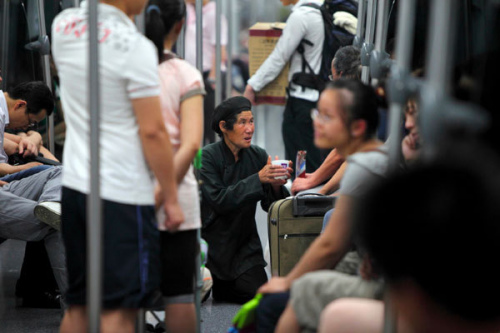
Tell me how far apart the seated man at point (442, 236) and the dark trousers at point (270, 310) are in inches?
36.6

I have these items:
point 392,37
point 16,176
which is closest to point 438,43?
point 392,37

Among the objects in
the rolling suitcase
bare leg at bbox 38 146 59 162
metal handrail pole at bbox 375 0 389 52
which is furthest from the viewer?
bare leg at bbox 38 146 59 162

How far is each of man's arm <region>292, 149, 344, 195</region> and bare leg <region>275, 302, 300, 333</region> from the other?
5.03 ft

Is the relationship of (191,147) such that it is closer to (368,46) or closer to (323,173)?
(368,46)

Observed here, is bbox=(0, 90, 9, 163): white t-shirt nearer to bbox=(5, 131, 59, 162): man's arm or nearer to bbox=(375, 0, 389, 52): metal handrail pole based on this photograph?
bbox=(5, 131, 59, 162): man's arm

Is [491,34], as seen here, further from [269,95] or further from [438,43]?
[269,95]

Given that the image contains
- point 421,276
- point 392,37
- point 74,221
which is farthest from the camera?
point 392,37

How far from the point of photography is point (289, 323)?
2.13 metres

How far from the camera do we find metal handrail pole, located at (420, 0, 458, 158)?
1582 millimetres

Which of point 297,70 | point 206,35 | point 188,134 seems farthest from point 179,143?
point 206,35

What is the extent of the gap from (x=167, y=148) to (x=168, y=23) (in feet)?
1.46

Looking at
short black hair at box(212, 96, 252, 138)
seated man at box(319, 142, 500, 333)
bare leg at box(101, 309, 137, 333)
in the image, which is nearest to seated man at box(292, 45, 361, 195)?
short black hair at box(212, 96, 252, 138)

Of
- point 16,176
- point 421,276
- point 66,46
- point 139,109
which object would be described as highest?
point 66,46

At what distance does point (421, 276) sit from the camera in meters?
1.29
